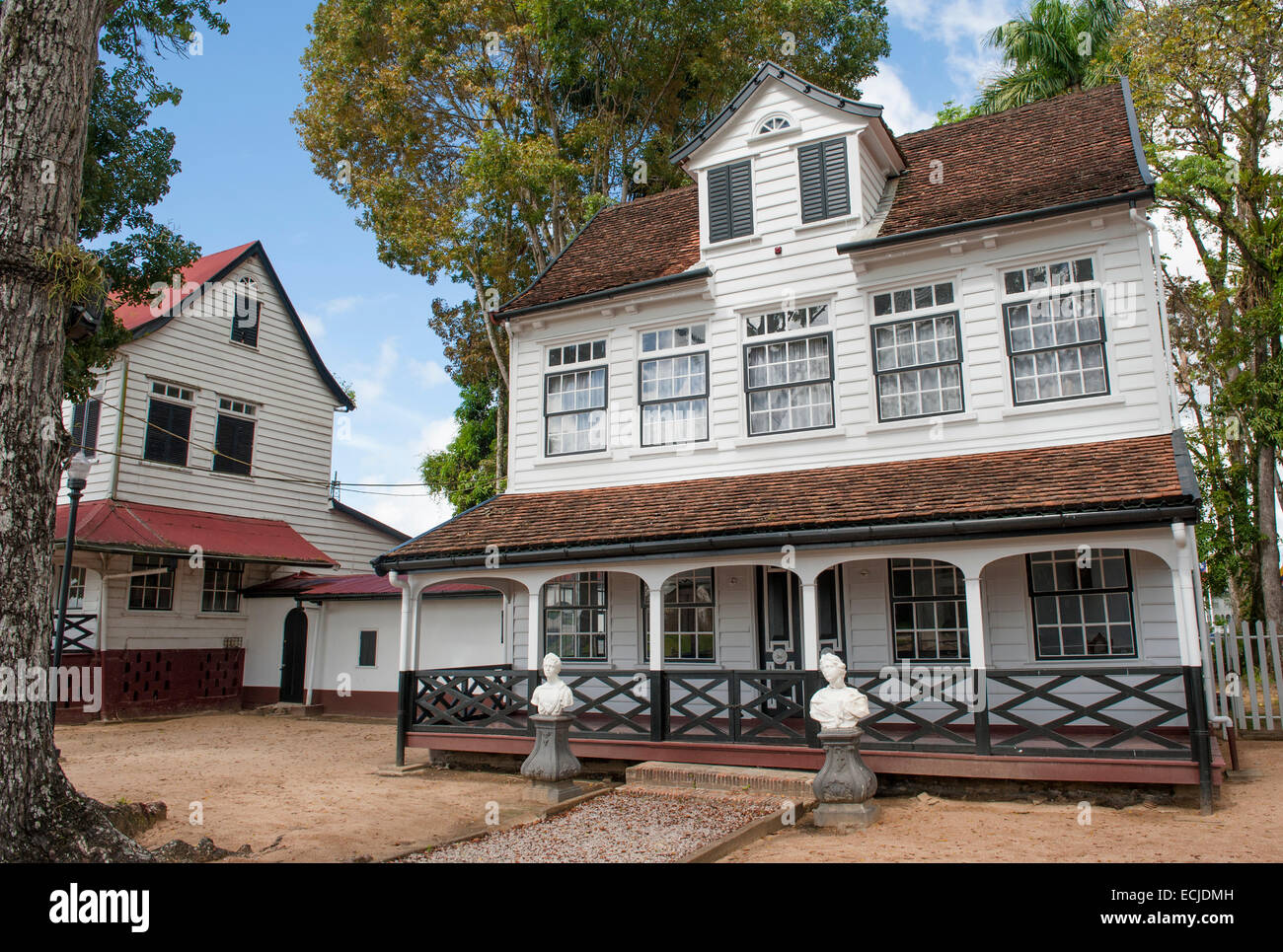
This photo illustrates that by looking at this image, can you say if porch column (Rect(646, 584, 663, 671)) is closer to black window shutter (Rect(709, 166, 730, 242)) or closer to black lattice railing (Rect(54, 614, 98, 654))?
black window shutter (Rect(709, 166, 730, 242))

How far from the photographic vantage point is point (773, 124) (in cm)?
1363

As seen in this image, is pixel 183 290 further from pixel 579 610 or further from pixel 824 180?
pixel 824 180

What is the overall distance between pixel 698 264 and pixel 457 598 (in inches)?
314

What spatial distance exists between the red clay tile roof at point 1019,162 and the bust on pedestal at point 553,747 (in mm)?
7568

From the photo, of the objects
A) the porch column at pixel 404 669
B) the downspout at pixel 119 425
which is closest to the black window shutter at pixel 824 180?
the porch column at pixel 404 669

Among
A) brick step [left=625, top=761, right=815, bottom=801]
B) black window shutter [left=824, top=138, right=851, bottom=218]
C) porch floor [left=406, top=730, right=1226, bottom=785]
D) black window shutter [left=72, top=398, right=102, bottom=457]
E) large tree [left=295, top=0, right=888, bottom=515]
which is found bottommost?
brick step [left=625, top=761, right=815, bottom=801]

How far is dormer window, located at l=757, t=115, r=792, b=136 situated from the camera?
13516 millimetres

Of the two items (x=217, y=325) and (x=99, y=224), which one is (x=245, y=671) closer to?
(x=217, y=325)

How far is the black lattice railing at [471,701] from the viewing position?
12141 millimetres

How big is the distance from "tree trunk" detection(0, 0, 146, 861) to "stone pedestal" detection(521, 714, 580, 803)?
167 inches

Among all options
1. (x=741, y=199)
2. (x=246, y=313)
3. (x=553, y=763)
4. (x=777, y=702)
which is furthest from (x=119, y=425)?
(x=777, y=702)

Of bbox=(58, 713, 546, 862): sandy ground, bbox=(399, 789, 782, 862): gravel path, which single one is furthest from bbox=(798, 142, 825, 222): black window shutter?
bbox=(58, 713, 546, 862): sandy ground

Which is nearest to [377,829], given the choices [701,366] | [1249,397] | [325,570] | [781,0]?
[701,366]

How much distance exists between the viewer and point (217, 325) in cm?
2138
